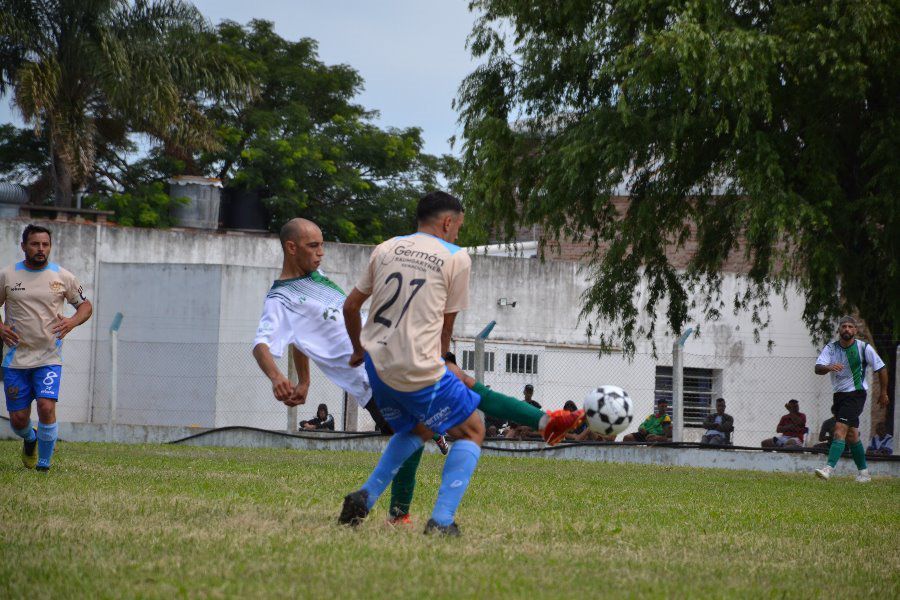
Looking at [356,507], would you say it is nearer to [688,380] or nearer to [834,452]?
[834,452]

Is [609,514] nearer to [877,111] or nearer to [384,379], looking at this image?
[384,379]

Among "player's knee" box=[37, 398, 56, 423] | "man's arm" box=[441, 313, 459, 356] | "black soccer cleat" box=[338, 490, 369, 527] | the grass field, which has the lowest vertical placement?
the grass field

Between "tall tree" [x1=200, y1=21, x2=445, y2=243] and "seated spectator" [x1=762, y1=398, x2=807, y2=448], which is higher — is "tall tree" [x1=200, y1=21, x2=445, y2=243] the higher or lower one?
the higher one

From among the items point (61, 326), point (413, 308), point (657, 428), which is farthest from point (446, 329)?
point (657, 428)

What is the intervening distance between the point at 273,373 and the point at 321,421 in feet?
50.7

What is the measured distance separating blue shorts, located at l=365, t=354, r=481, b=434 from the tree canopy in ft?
38.2

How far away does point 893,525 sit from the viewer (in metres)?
8.92

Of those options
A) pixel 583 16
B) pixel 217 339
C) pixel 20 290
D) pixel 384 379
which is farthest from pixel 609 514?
pixel 217 339

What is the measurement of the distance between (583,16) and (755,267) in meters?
5.05

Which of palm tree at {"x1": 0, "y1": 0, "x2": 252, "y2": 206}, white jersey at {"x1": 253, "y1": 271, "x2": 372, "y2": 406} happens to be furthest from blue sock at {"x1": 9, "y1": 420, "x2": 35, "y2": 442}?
palm tree at {"x1": 0, "y1": 0, "x2": 252, "y2": 206}

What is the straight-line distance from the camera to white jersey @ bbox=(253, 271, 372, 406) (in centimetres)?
779

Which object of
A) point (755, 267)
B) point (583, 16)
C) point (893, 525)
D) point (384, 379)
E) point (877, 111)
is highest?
point (583, 16)

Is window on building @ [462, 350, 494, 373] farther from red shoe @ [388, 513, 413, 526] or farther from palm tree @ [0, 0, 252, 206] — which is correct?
red shoe @ [388, 513, 413, 526]

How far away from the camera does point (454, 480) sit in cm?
663
